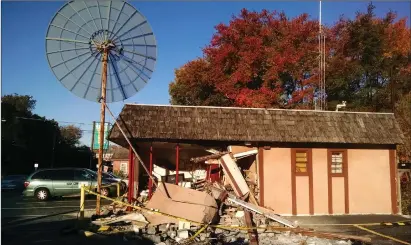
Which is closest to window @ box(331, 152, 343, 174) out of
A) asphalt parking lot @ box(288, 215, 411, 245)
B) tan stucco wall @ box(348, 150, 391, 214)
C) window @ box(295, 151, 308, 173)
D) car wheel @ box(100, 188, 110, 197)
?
tan stucco wall @ box(348, 150, 391, 214)

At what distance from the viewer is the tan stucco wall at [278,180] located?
1393 centimetres

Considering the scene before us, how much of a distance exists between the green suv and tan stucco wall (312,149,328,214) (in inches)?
390

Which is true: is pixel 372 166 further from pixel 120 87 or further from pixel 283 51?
Result: pixel 283 51

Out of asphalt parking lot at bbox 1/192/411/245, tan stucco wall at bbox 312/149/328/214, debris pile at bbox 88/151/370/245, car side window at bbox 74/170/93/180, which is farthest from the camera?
car side window at bbox 74/170/93/180

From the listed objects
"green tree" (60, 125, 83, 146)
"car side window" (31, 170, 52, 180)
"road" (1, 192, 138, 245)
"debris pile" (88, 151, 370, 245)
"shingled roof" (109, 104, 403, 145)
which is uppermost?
"green tree" (60, 125, 83, 146)

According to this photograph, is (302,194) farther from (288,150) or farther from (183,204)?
(183,204)

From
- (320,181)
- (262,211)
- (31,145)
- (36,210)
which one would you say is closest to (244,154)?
(262,211)

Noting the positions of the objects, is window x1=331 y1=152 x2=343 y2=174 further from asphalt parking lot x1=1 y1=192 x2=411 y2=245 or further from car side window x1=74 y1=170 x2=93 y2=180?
car side window x1=74 y1=170 x2=93 y2=180

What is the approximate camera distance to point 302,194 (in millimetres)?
14133

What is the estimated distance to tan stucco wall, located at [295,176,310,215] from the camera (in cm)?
1405

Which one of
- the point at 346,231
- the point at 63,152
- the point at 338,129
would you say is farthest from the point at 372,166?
the point at 63,152

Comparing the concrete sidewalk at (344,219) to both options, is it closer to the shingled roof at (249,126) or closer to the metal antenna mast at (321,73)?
the shingled roof at (249,126)

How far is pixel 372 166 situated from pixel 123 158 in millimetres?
48411

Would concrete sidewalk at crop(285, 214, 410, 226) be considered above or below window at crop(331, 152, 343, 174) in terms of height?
below
